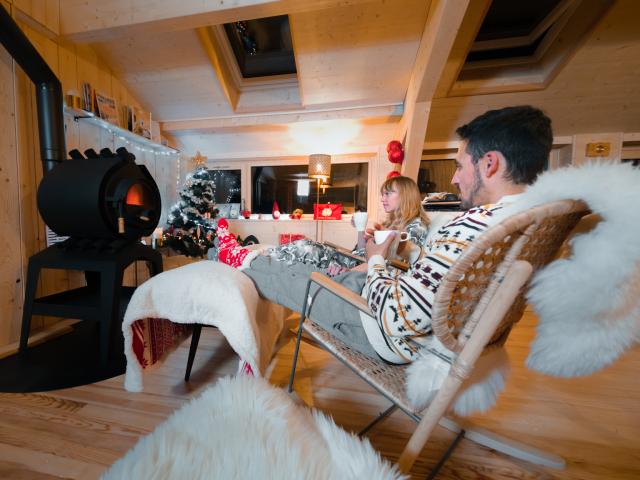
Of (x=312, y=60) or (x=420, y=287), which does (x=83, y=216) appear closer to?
(x=420, y=287)

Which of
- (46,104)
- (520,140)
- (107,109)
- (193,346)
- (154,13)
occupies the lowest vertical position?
(193,346)

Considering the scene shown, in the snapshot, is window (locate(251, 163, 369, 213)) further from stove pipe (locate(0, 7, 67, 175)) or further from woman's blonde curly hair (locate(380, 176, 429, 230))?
stove pipe (locate(0, 7, 67, 175))

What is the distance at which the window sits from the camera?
3.82 meters

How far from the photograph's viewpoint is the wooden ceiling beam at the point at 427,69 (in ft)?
5.28

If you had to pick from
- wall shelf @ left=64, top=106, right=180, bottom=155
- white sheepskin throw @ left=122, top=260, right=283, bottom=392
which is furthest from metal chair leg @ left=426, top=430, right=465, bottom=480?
wall shelf @ left=64, top=106, right=180, bottom=155

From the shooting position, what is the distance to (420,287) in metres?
0.69

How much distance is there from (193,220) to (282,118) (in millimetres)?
1626

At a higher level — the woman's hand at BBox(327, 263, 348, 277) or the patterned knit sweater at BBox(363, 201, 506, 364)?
the patterned knit sweater at BBox(363, 201, 506, 364)

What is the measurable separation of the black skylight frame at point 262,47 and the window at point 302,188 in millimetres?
1282

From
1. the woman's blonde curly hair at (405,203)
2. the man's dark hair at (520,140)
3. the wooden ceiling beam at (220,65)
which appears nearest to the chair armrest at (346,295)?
the man's dark hair at (520,140)

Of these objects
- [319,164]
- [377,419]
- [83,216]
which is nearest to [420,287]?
[377,419]

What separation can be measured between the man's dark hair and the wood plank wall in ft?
9.14

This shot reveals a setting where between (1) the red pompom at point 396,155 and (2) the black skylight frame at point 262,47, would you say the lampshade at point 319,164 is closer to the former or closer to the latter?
(1) the red pompom at point 396,155

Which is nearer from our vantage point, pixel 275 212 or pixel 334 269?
pixel 334 269
